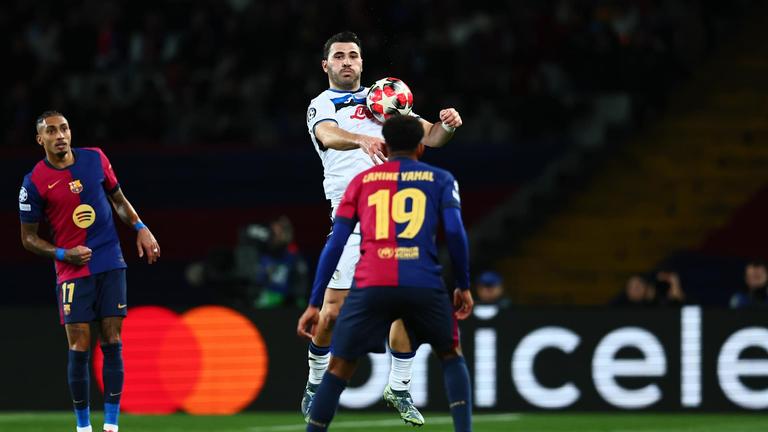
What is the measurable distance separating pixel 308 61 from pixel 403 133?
12348mm

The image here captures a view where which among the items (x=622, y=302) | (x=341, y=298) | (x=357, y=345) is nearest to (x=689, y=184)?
(x=622, y=302)

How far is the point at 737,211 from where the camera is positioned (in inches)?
777

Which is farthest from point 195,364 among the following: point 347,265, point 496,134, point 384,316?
point 384,316

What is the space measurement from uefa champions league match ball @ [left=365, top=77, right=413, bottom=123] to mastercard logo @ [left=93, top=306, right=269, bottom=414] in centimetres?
561

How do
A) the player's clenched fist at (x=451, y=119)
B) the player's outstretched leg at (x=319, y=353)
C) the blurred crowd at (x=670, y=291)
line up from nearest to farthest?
the player's clenched fist at (x=451, y=119) → the player's outstretched leg at (x=319, y=353) → the blurred crowd at (x=670, y=291)

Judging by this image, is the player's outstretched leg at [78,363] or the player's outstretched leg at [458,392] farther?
the player's outstretched leg at [78,363]

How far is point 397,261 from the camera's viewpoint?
8930 millimetres

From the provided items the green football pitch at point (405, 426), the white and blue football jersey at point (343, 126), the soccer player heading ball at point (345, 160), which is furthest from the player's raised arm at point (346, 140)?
the green football pitch at point (405, 426)

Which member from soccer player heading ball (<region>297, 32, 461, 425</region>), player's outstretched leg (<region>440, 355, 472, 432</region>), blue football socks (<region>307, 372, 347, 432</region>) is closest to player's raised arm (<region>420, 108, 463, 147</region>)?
soccer player heading ball (<region>297, 32, 461, 425</region>)

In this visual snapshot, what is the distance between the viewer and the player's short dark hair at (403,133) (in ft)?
30.0

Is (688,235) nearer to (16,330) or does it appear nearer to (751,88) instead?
(751,88)

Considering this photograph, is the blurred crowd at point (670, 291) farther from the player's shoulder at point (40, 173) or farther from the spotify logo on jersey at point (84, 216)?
the player's shoulder at point (40, 173)

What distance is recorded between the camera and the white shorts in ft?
35.4

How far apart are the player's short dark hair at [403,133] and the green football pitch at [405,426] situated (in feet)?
14.5
